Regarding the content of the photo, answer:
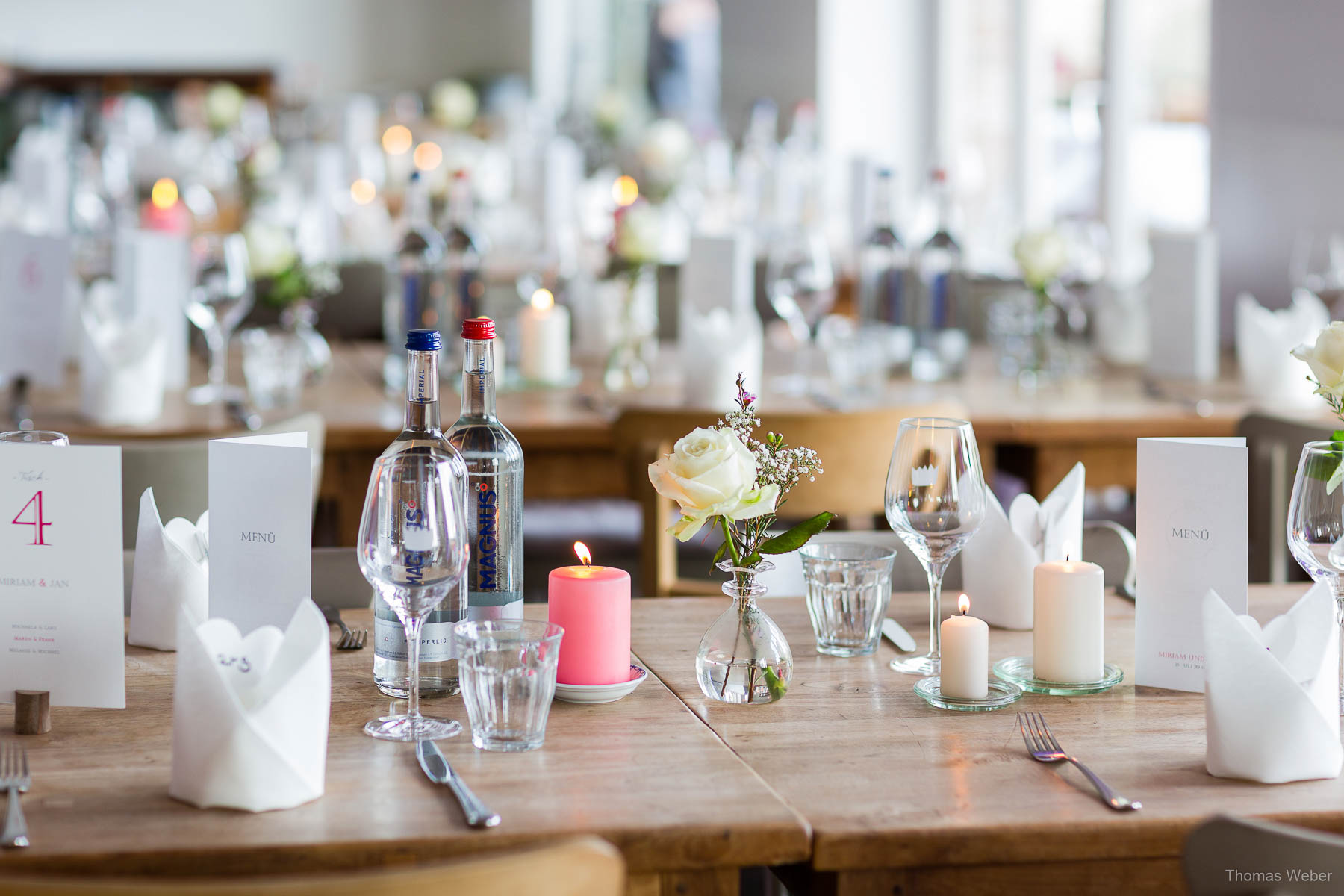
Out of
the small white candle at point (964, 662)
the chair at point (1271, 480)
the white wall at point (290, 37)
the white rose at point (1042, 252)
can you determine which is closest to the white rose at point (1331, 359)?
the small white candle at point (964, 662)

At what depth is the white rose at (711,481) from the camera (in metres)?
1.13

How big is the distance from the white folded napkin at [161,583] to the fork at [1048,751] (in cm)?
73

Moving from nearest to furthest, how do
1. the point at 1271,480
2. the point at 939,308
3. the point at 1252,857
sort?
the point at 1252,857 < the point at 1271,480 < the point at 939,308

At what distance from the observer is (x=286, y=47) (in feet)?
38.3

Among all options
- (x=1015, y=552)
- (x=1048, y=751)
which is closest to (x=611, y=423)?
(x=1015, y=552)

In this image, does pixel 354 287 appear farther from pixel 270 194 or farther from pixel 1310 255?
pixel 1310 255

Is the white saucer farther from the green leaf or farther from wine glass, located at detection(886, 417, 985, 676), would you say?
wine glass, located at detection(886, 417, 985, 676)

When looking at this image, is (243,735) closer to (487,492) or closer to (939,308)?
(487,492)

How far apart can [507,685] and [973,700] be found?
0.39 m

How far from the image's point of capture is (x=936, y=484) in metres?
1.26

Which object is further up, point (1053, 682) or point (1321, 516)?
point (1321, 516)

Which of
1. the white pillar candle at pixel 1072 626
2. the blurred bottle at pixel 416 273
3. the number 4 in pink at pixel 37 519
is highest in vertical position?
the blurred bottle at pixel 416 273

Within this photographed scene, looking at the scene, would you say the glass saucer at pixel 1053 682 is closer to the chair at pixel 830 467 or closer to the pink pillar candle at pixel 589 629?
the pink pillar candle at pixel 589 629

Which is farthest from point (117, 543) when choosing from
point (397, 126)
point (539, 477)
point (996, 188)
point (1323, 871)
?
point (397, 126)
